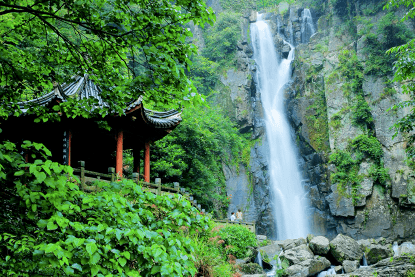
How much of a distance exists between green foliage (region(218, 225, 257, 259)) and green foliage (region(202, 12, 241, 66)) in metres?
22.4

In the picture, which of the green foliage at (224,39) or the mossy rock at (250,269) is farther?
the green foliage at (224,39)

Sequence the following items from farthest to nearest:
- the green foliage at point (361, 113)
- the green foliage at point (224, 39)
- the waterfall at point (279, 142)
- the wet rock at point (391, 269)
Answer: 1. the green foliage at point (224, 39)
2. the waterfall at point (279, 142)
3. the green foliage at point (361, 113)
4. the wet rock at point (391, 269)

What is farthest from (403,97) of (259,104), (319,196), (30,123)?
(30,123)

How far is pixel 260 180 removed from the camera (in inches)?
1141

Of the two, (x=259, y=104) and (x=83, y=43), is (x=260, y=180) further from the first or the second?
(x=83, y=43)

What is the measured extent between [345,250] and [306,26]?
27.1 metres

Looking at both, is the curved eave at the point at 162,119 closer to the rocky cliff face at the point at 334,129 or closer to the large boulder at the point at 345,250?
the large boulder at the point at 345,250

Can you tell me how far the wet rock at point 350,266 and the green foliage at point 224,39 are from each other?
23.9 m

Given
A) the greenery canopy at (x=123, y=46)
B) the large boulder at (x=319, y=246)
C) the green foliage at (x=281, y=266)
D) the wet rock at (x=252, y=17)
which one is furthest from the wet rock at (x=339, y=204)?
the wet rock at (x=252, y=17)

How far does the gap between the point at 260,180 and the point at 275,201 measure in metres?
2.18

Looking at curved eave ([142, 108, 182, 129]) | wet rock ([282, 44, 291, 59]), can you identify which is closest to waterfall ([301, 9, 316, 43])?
wet rock ([282, 44, 291, 59])

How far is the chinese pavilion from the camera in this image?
10148mm

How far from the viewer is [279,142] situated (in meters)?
30.9

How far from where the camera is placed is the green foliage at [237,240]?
14.9 metres
